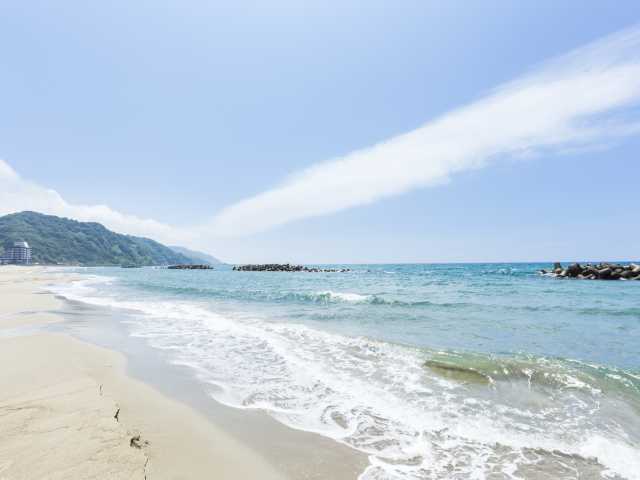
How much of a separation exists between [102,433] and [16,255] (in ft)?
603

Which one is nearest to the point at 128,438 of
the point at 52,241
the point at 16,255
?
the point at 16,255

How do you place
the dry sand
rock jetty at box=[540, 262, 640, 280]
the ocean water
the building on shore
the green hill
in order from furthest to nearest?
the green hill, the building on shore, rock jetty at box=[540, 262, 640, 280], the ocean water, the dry sand

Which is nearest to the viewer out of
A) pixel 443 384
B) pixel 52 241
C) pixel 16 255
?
pixel 443 384

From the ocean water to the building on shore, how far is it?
170975 millimetres

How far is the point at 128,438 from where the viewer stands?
155 inches

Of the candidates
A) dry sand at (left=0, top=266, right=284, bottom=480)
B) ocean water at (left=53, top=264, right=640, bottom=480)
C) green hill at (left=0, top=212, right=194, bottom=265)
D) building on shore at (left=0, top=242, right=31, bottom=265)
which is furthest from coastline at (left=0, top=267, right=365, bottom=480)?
green hill at (left=0, top=212, right=194, bottom=265)

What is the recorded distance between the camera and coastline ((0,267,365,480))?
338 centimetres

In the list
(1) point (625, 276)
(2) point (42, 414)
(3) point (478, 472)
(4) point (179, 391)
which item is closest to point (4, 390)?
(2) point (42, 414)

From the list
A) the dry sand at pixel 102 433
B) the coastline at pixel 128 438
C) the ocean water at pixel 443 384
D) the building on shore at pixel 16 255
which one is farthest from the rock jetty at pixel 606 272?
the building on shore at pixel 16 255

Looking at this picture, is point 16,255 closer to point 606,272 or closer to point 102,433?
point 102,433

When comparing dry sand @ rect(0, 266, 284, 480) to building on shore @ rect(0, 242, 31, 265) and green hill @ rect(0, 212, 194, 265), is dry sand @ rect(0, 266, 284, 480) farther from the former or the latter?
green hill @ rect(0, 212, 194, 265)

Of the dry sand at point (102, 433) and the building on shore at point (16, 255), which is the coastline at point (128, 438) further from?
the building on shore at point (16, 255)

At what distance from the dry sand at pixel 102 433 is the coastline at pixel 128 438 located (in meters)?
0.01

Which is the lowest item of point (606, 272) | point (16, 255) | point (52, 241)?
point (606, 272)
